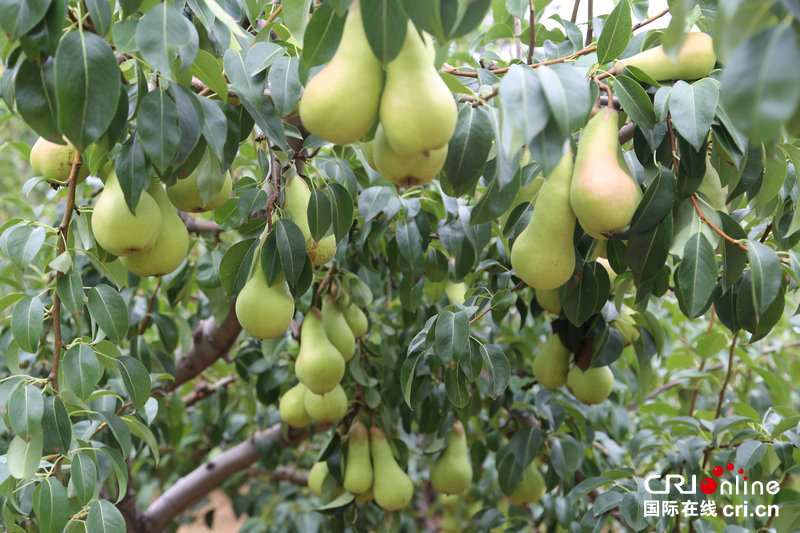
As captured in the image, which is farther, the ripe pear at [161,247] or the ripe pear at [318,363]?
the ripe pear at [318,363]

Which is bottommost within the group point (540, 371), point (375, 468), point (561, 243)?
point (375, 468)

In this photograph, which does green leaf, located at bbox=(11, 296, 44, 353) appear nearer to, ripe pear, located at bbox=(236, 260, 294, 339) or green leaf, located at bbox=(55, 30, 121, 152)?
ripe pear, located at bbox=(236, 260, 294, 339)

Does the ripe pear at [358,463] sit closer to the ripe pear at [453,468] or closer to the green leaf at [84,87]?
the ripe pear at [453,468]

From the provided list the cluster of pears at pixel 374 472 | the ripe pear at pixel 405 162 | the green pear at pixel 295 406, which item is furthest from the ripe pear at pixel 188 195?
the cluster of pears at pixel 374 472

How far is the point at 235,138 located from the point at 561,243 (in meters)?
0.37

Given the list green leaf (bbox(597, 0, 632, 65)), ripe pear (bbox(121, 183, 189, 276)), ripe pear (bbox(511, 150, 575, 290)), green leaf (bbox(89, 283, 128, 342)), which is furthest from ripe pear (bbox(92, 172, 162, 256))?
green leaf (bbox(597, 0, 632, 65))

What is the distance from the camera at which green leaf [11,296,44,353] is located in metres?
0.80

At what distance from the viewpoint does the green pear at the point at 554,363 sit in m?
1.17

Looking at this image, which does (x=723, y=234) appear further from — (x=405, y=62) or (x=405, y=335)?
(x=405, y=335)

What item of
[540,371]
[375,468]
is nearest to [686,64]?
[540,371]

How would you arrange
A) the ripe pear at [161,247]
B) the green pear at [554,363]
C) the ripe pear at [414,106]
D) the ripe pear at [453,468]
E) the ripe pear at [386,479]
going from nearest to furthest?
1. the ripe pear at [414,106]
2. the ripe pear at [161,247]
3. the green pear at [554,363]
4. the ripe pear at [386,479]
5. the ripe pear at [453,468]

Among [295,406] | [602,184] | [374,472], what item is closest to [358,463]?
[374,472]

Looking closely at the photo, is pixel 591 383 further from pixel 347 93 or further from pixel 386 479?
pixel 347 93

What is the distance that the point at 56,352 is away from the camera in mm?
819
